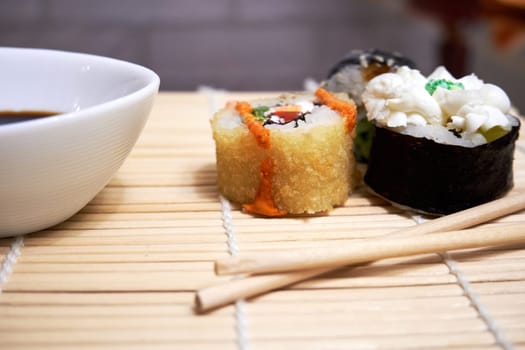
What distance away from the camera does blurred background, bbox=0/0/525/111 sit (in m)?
3.27

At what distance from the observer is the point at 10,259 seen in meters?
1.03

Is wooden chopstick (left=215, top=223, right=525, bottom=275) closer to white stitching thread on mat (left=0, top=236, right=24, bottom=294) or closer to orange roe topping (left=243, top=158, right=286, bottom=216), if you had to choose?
orange roe topping (left=243, top=158, right=286, bottom=216)

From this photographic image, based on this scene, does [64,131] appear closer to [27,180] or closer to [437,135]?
[27,180]

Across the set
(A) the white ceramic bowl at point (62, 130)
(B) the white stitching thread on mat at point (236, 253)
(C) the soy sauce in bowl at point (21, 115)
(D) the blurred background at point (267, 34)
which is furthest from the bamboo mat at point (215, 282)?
(D) the blurred background at point (267, 34)

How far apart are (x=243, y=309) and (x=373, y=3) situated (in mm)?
4981

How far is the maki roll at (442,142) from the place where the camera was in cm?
119

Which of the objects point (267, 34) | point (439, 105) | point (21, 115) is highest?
point (439, 105)

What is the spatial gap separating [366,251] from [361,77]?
611mm

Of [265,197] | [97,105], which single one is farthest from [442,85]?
[97,105]

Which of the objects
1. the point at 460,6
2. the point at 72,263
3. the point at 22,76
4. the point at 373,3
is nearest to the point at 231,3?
the point at 373,3

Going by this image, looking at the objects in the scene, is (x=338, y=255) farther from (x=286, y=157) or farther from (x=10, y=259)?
(x=10, y=259)

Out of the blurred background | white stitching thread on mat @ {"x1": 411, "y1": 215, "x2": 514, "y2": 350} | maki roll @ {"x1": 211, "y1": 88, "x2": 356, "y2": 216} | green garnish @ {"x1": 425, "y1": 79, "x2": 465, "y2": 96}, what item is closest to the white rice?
maki roll @ {"x1": 211, "y1": 88, "x2": 356, "y2": 216}

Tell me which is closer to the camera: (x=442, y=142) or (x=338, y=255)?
(x=338, y=255)

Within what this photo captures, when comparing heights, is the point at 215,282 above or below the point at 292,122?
below
